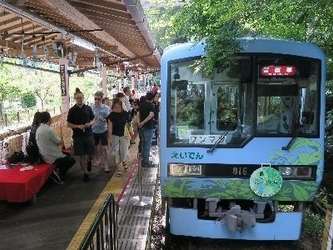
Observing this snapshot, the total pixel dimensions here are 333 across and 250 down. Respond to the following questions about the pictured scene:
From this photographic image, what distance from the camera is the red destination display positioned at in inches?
174

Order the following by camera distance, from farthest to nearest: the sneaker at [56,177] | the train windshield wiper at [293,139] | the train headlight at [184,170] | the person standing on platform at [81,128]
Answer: the sneaker at [56,177]
the person standing on platform at [81,128]
the train headlight at [184,170]
the train windshield wiper at [293,139]

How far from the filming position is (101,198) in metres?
5.98

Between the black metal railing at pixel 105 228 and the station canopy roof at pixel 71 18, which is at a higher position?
the station canopy roof at pixel 71 18

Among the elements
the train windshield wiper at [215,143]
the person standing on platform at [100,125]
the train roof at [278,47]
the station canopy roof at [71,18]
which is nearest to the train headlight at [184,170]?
the train windshield wiper at [215,143]

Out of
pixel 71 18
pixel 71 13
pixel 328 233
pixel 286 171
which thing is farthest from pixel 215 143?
pixel 71 18

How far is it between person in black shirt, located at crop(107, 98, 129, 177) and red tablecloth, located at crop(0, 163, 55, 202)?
5.24 ft

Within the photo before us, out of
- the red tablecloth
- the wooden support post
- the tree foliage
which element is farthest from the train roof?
the tree foliage

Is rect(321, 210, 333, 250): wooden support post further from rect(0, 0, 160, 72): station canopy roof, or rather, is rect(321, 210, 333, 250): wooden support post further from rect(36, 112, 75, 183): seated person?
rect(36, 112, 75, 183): seated person

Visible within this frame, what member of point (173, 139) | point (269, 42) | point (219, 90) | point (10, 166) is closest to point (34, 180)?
point (10, 166)

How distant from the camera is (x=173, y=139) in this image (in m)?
4.55

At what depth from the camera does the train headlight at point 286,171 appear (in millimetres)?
4422

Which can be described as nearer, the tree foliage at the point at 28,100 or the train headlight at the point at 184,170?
the train headlight at the point at 184,170

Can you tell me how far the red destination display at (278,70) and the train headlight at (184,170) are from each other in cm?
142

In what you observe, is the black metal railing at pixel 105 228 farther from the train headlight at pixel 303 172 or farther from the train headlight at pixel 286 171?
the train headlight at pixel 303 172
